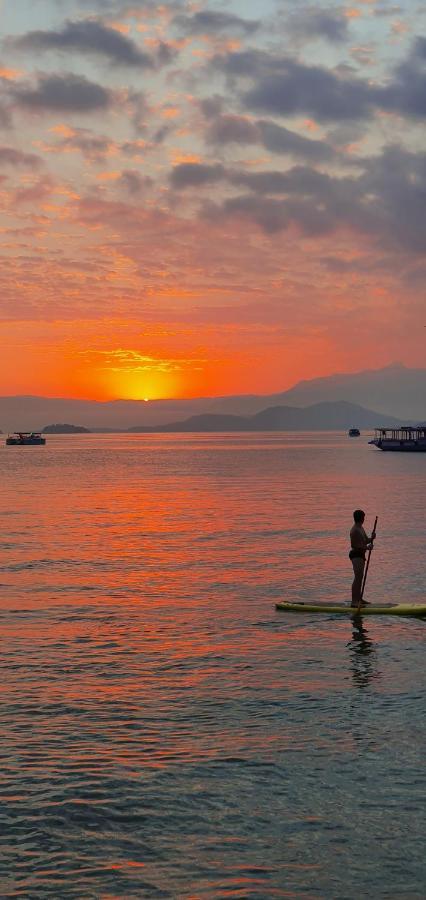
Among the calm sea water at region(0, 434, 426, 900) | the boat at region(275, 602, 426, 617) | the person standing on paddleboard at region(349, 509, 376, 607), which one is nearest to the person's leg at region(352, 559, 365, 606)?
the person standing on paddleboard at region(349, 509, 376, 607)

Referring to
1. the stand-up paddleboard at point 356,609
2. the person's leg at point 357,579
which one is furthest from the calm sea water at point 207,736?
the person's leg at point 357,579

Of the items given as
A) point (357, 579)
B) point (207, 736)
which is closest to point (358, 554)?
point (357, 579)

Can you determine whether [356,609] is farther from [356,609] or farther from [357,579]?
[357,579]

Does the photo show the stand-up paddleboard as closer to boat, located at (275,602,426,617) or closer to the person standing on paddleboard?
boat, located at (275,602,426,617)

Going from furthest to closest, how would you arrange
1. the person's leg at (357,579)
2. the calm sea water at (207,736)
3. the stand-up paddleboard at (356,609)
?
1. the stand-up paddleboard at (356,609)
2. the person's leg at (357,579)
3. the calm sea water at (207,736)

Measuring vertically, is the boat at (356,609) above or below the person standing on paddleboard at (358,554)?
below

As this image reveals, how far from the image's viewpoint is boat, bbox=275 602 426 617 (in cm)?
2381

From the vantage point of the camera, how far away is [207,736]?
1359 centimetres

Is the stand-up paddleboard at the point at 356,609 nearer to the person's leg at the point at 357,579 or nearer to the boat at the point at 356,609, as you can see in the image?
the boat at the point at 356,609

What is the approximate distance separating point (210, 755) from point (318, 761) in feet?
5.05

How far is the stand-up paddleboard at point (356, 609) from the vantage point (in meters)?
23.8

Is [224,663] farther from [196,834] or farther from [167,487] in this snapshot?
[167,487]

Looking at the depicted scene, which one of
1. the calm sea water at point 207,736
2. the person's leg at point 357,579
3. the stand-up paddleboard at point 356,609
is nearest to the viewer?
the calm sea water at point 207,736

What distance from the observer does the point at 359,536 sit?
24.1 m
